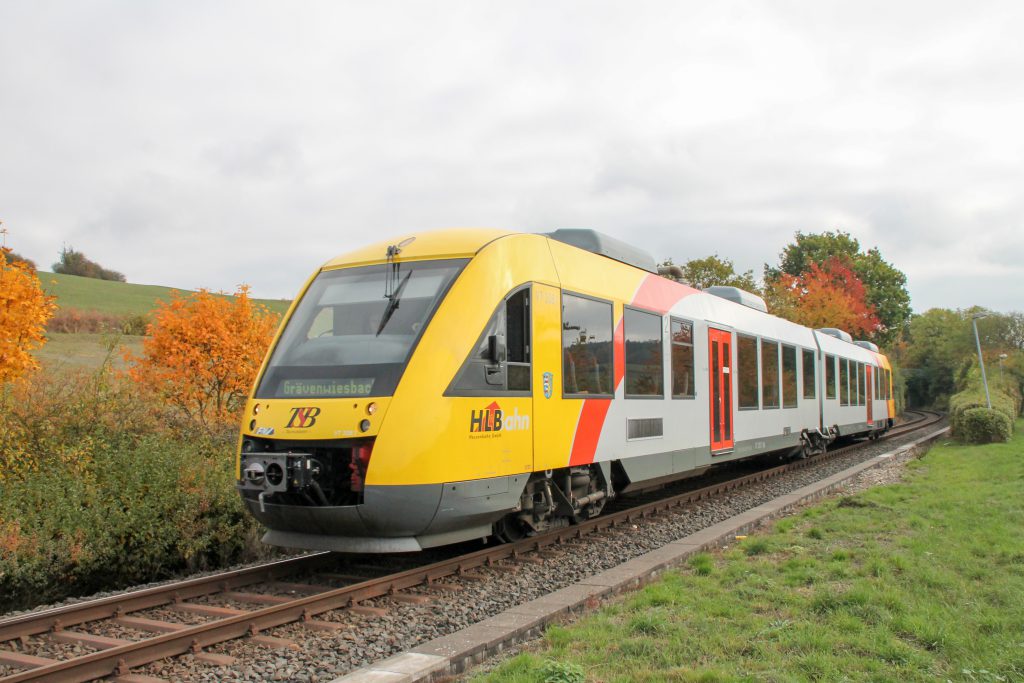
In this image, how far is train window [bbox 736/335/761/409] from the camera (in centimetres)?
1359

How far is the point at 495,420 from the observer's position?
7184 millimetres

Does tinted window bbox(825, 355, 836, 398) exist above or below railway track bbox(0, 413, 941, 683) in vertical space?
above

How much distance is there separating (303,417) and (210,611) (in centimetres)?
163

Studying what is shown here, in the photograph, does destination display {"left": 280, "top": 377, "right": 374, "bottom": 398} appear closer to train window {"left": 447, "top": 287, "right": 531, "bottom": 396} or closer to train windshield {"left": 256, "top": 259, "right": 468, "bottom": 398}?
train windshield {"left": 256, "top": 259, "right": 468, "bottom": 398}

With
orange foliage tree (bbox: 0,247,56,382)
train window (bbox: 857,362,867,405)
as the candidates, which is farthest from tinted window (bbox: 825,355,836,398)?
orange foliage tree (bbox: 0,247,56,382)

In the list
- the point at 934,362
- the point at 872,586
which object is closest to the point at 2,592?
the point at 872,586

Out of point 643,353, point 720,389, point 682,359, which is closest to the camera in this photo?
point 643,353

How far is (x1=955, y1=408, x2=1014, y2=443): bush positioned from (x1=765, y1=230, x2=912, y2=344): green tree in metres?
31.8

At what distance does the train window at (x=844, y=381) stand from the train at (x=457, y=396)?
12318 mm

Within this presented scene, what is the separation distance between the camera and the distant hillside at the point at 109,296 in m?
41.7

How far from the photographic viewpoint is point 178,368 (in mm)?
12766

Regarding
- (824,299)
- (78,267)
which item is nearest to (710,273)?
(824,299)

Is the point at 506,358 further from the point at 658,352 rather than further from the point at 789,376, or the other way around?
the point at 789,376

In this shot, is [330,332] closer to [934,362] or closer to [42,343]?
[42,343]
